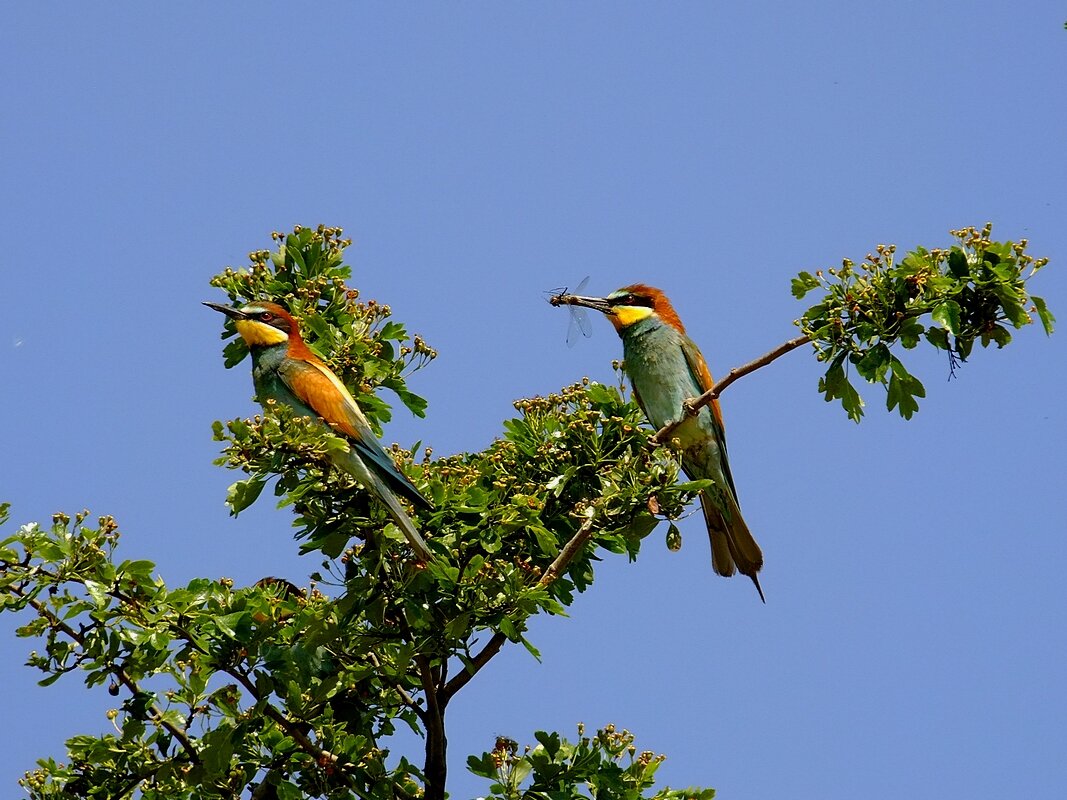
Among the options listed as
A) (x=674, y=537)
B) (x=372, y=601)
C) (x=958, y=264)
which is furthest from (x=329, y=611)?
(x=958, y=264)

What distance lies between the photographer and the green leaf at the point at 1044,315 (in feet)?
13.7

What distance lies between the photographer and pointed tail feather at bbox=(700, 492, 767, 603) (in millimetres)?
6023

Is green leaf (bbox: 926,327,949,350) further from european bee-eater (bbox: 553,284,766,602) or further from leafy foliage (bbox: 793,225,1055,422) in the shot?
european bee-eater (bbox: 553,284,766,602)

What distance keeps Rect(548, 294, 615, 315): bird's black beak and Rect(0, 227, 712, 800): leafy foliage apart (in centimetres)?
193

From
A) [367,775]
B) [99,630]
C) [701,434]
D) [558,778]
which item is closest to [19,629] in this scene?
[99,630]

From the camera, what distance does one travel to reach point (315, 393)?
486 cm

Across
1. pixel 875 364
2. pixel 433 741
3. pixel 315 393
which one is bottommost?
pixel 433 741

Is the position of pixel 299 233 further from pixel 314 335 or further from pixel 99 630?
pixel 99 630

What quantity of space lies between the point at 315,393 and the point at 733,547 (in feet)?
7.42

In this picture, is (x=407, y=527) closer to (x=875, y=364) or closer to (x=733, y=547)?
(x=875, y=364)

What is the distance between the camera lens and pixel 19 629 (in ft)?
12.3

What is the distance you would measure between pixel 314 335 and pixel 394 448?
0.85 m

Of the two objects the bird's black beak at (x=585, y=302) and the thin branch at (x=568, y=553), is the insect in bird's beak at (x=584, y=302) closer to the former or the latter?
the bird's black beak at (x=585, y=302)

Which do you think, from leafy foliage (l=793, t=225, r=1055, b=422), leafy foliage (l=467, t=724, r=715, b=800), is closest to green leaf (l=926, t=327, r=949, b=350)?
leafy foliage (l=793, t=225, r=1055, b=422)
